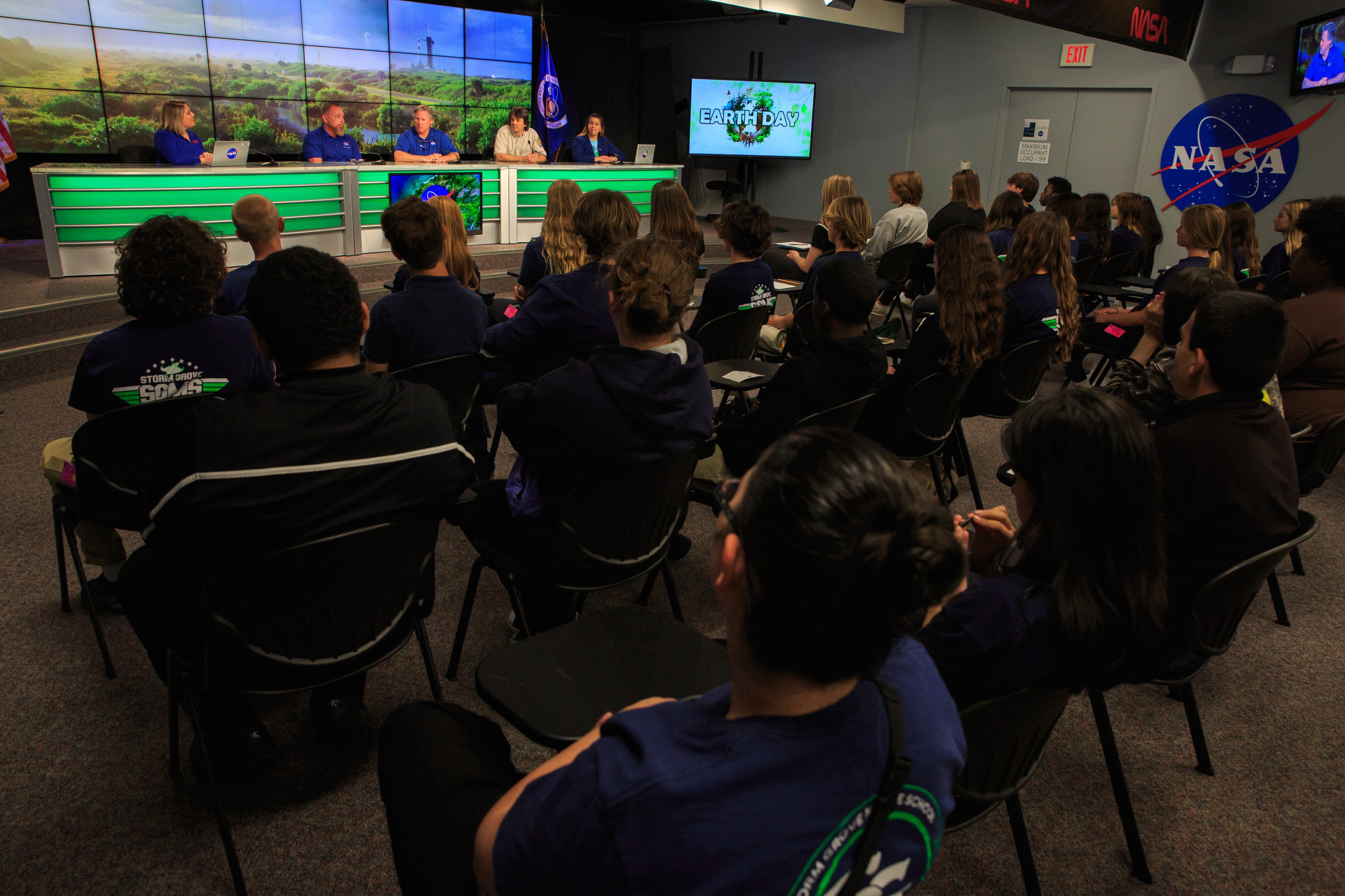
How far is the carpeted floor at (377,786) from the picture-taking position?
1692 millimetres

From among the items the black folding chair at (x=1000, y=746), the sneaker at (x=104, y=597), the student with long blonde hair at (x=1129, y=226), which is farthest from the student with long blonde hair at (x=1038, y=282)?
the sneaker at (x=104, y=597)

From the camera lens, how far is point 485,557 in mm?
2111

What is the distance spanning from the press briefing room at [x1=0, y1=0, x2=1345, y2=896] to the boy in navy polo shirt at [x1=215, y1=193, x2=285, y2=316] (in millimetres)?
17

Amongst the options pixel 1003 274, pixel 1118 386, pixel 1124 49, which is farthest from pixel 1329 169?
pixel 1118 386

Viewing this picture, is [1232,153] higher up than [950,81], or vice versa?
[950,81]

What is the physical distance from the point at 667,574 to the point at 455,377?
103cm

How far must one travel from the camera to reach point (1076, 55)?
8.66m

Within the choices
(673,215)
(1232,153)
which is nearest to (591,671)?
(673,215)

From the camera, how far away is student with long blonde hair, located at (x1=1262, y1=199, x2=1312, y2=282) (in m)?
4.76

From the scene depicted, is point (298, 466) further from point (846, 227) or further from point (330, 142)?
point (330, 142)

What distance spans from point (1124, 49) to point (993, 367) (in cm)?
710

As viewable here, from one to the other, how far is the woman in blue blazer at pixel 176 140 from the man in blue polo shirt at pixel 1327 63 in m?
8.73

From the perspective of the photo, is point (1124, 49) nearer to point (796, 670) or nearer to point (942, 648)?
point (942, 648)

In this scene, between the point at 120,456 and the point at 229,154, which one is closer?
the point at 120,456
